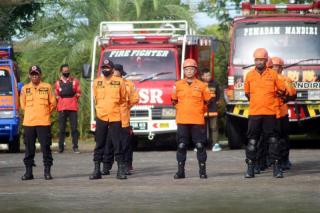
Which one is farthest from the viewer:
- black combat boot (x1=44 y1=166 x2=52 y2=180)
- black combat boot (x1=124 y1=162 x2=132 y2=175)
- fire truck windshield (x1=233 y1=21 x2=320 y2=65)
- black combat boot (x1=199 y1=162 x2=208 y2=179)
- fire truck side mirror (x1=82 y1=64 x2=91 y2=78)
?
fire truck side mirror (x1=82 y1=64 x2=91 y2=78)

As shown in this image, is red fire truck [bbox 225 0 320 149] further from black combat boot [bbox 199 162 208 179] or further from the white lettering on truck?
black combat boot [bbox 199 162 208 179]

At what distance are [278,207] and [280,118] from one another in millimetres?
4875

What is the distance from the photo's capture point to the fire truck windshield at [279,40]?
23000 mm

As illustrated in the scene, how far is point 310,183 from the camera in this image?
49.4 feet

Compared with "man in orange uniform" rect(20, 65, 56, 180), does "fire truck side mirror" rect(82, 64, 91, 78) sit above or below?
above

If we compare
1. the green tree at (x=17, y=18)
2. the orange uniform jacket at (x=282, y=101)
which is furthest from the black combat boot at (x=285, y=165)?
the green tree at (x=17, y=18)

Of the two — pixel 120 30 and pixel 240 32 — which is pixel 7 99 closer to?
pixel 120 30

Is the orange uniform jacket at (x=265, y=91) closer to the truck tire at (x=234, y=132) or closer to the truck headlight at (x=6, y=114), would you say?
the truck tire at (x=234, y=132)

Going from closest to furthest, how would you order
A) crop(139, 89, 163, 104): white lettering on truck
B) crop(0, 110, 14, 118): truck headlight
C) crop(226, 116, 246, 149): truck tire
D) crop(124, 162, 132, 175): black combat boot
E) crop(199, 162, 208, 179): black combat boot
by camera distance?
crop(199, 162, 208, 179): black combat boot
crop(124, 162, 132, 175): black combat boot
crop(139, 89, 163, 104): white lettering on truck
crop(0, 110, 14, 118): truck headlight
crop(226, 116, 246, 149): truck tire

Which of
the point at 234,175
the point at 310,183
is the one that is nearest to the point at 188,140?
the point at 234,175

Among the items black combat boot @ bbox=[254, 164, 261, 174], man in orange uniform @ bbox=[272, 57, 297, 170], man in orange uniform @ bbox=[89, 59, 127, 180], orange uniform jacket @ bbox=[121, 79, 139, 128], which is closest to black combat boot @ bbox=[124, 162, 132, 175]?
man in orange uniform @ bbox=[89, 59, 127, 180]

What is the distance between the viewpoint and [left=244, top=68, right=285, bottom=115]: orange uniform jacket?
52.5ft

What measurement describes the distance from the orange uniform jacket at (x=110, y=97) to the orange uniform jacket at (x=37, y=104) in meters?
0.81

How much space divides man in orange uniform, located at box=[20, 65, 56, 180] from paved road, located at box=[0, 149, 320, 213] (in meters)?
0.32
